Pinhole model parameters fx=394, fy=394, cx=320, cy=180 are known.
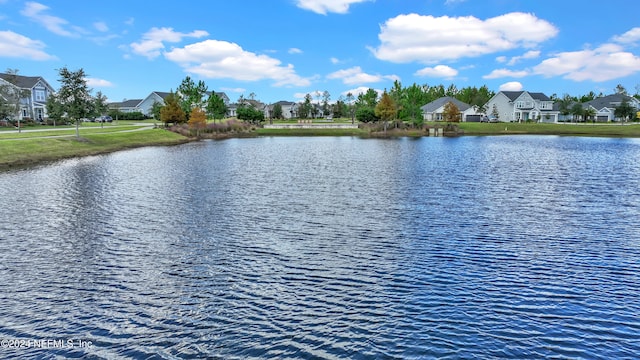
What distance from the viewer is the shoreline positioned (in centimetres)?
4666

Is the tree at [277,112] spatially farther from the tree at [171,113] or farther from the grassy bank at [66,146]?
the grassy bank at [66,146]

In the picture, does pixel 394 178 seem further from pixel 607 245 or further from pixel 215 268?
pixel 215 268

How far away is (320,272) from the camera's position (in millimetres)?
14727

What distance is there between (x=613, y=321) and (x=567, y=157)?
4796 centimetres

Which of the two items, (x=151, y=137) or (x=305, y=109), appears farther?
(x=305, y=109)

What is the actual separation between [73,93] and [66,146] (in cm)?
959

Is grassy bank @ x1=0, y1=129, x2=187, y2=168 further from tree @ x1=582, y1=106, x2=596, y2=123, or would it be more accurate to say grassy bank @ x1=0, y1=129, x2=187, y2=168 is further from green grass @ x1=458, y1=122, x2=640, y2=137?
tree @ x1=582, y1=106, x2=596, y2=123

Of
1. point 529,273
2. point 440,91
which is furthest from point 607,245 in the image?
point 440,91

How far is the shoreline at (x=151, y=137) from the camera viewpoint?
46656 mm

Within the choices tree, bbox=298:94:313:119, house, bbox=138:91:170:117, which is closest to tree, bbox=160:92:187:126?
house, bbox=138:91:170:117

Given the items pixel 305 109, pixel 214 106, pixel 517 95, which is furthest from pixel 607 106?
pixel 214 106

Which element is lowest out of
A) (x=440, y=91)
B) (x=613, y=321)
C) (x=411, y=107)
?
(x=613, y=321)

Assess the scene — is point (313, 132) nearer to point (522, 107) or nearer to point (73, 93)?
point (73, 93)

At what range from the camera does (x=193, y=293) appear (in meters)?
13.2
